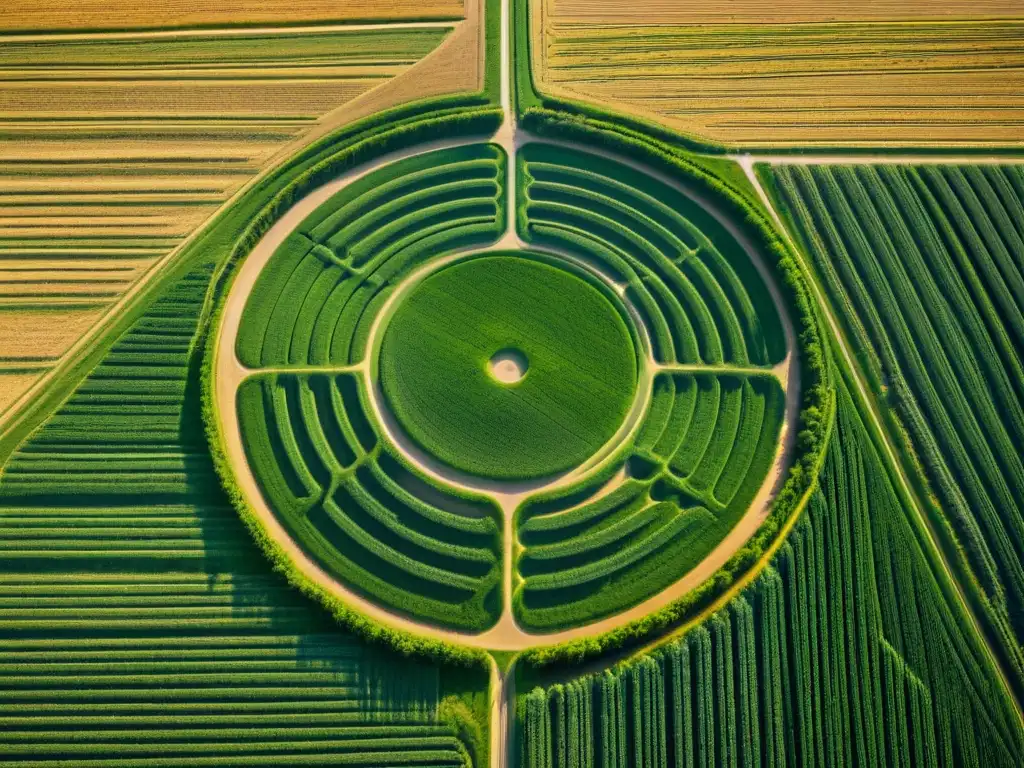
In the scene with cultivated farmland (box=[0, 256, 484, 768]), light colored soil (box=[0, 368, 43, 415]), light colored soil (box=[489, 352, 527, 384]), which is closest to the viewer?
cultivated farmland (box=[0, 256, 484, 768])

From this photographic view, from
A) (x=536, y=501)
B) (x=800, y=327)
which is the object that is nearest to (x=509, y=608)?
(x=536, y=501)

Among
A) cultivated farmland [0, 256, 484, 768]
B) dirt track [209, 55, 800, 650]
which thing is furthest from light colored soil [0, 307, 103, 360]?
dirt track [209, 55, 800, 650]

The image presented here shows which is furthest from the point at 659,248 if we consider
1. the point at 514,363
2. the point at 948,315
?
the point at 948,315

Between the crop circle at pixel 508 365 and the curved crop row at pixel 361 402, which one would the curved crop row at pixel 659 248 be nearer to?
the curved crop row at pixel 361 402

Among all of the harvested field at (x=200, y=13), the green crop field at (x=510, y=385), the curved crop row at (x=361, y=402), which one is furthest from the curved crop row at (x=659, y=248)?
the harvested field at (x=200, y=13)

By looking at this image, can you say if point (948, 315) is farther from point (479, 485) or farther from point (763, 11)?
point (479, 485)

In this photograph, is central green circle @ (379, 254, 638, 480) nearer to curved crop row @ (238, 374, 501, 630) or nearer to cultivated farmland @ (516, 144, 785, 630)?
cultivated farmland @ (516, 144, 785, 630)
